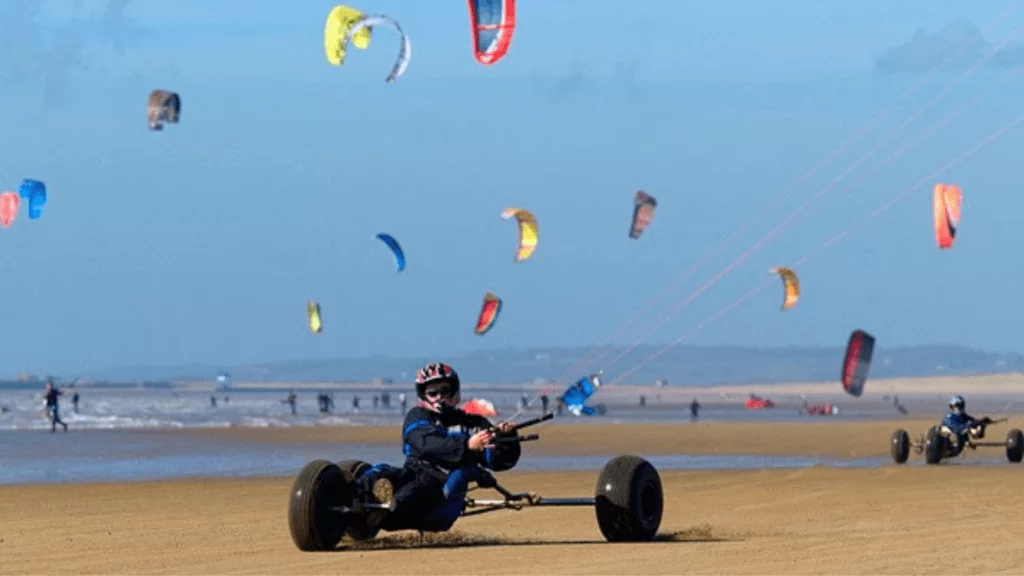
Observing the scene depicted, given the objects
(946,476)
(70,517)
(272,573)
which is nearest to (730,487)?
(946,476)

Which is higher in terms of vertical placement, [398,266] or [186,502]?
[398,266]

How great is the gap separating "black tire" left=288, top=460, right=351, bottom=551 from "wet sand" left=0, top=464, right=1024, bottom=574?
0.13 metres

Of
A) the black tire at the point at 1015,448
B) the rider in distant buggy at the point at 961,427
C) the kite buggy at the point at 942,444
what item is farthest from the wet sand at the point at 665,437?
the black tire at the point at 1015,448

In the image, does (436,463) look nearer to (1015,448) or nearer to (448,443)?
(448,443)

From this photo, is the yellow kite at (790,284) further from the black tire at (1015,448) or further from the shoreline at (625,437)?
the black tire at (1015,448)

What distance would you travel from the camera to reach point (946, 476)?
23.2m

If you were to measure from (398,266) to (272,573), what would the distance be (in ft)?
98.6

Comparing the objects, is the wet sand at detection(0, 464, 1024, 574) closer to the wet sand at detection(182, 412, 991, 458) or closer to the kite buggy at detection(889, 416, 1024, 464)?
the kite buggy at detection(889, 416, 1024, 464)

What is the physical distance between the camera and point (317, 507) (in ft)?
40.9

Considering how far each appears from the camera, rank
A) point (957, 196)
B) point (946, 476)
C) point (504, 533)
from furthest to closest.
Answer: point (957, 196) < point (946, 476) < point (504, 533)

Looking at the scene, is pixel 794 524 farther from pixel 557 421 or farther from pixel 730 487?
pixel 557 421

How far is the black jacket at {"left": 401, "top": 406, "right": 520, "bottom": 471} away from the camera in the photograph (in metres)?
12.7

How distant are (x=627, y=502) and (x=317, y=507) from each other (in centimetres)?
212

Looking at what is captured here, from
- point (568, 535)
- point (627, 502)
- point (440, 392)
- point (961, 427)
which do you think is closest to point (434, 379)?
point (440, 392)
